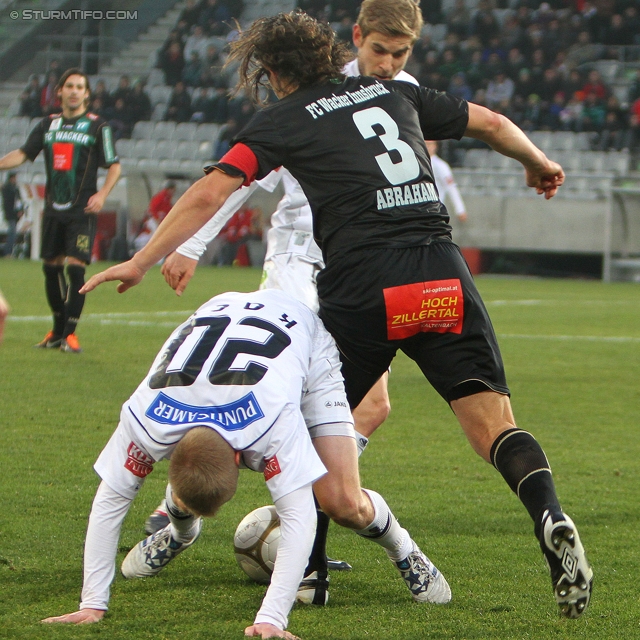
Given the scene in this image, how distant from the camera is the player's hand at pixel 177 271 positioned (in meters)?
3.75

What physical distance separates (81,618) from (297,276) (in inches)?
99.0

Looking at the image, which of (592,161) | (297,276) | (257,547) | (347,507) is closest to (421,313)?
(347,507)

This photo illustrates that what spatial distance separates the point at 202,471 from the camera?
2.91m

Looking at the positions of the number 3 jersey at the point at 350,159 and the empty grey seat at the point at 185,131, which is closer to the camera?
the number 3 jersey at the point at 350,159

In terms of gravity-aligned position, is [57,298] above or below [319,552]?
below

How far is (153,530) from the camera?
4.15m

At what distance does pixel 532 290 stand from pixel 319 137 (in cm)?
1491

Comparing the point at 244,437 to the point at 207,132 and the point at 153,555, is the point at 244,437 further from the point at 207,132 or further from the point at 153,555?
the point at 207,132

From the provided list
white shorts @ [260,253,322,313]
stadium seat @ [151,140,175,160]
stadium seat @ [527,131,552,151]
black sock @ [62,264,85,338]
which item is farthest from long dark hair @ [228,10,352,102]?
stadium seat @ [151,140,175,160]

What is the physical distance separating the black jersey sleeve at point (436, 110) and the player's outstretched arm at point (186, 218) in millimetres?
723

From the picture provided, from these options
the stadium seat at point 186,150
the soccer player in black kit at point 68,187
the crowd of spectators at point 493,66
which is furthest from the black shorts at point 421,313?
the stadium seat at point 186,150


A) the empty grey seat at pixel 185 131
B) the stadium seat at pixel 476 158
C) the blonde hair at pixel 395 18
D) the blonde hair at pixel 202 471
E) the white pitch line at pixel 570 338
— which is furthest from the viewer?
the empty grey seat at pixel 185 131

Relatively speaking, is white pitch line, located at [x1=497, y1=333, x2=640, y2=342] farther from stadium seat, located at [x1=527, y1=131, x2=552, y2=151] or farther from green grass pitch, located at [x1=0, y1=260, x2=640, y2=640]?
stadium seat, located at [x1=527, y1=131, x2=552, y2=151]

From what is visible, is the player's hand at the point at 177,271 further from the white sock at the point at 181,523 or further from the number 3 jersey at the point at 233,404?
the white sock at the point at 181,523
